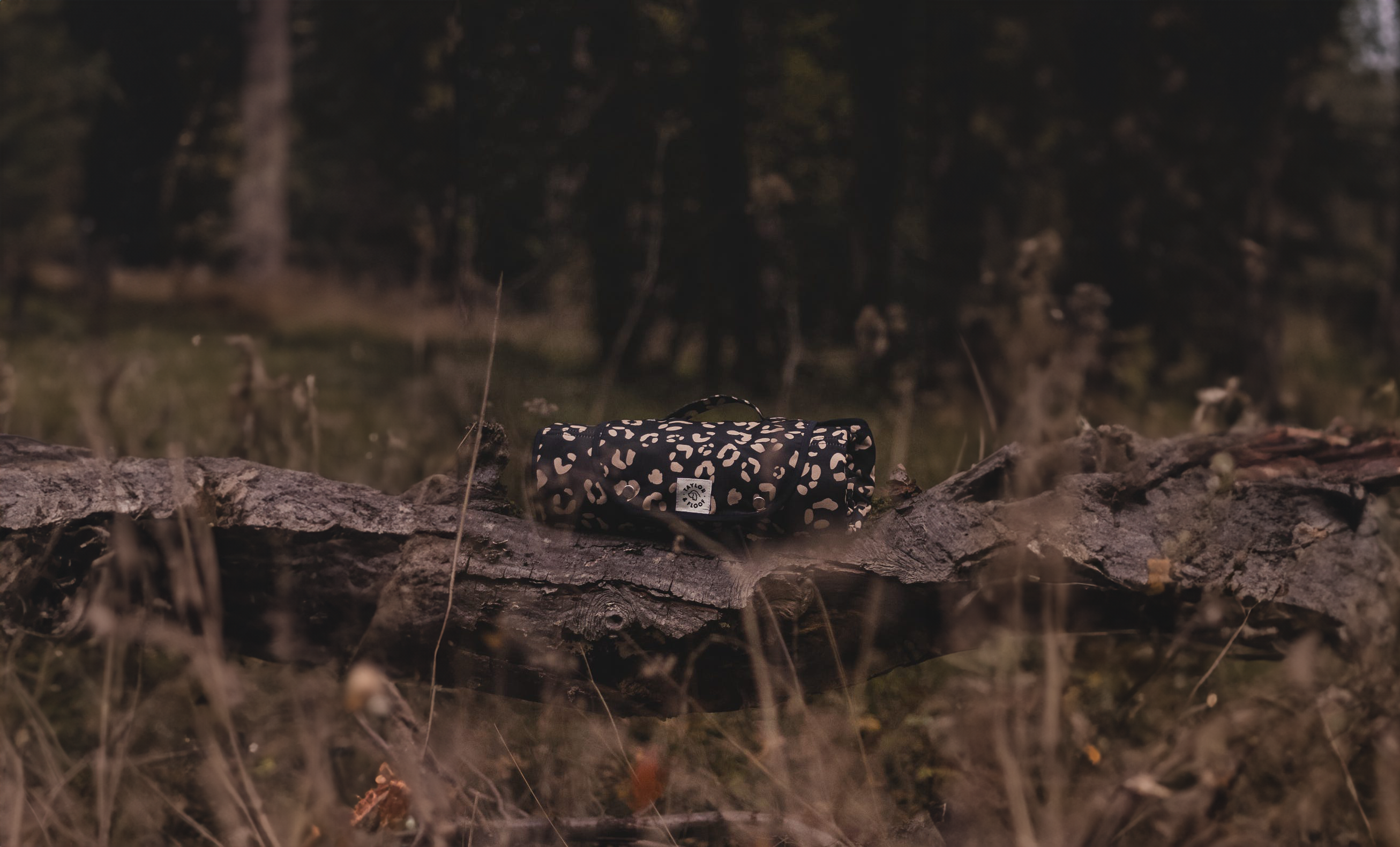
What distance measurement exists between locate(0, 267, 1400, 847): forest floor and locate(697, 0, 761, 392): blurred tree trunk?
17 cm

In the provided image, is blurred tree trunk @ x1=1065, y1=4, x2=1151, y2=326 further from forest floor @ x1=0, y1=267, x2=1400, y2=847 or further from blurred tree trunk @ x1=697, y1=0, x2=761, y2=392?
blurred tree trunk @ x1=697, y1=0, x2=761, y2=392

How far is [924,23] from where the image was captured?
291 cm

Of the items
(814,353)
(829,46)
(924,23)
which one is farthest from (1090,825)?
(924,23)

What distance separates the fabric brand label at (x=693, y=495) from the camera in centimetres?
154

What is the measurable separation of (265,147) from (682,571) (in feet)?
25.3

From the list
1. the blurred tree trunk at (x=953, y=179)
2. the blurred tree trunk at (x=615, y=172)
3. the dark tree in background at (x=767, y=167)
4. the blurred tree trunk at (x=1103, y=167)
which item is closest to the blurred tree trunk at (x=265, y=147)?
the dark tree in background at (x=767, y=167)

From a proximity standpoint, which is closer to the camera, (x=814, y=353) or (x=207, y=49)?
(x=814, y=353)

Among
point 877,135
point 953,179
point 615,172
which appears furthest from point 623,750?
point 953,179

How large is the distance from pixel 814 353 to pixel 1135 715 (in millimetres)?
1268

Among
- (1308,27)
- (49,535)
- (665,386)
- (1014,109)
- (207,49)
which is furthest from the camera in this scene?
(207,49)

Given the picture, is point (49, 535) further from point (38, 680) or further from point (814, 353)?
point (814, 353)

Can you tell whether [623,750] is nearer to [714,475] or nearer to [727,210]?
[714,475]

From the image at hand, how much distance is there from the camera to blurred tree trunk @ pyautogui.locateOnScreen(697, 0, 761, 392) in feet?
7.55

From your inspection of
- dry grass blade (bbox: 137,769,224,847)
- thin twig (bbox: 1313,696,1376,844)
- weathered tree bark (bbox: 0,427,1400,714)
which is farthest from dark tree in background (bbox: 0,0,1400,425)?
dry grass blade (bbox: 137,769,224,847)
